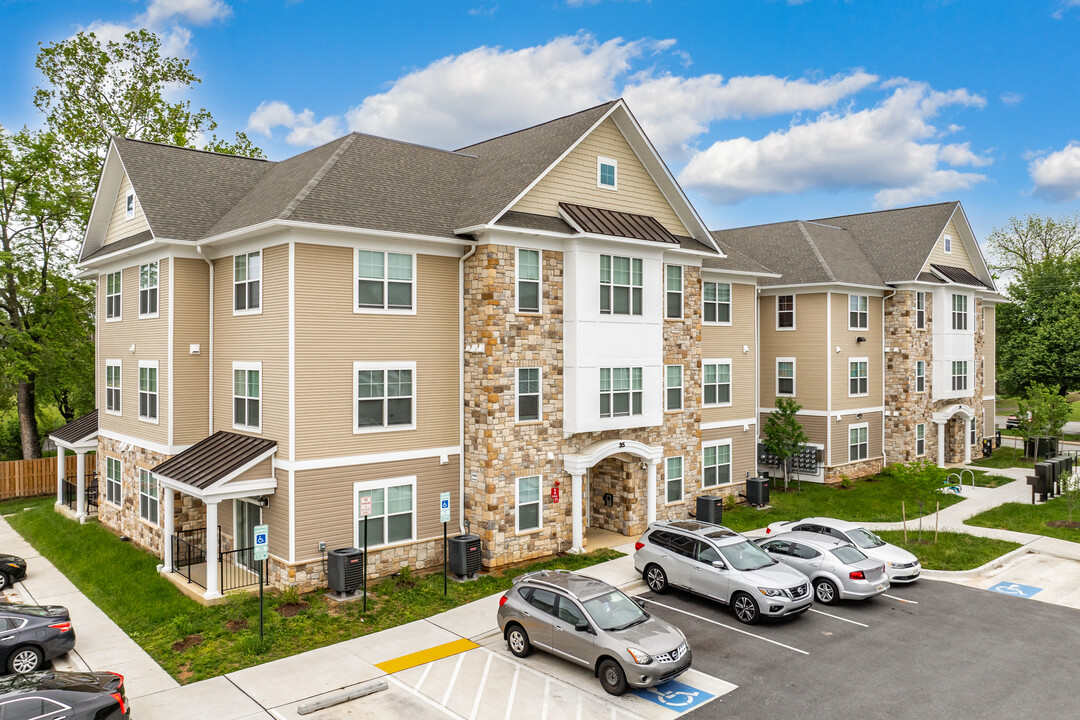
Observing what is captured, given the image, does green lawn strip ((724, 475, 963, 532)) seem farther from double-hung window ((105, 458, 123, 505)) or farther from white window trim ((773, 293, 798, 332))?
double-hung window ((105, 458, 123, 505))

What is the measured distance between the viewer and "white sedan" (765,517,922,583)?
18656 millimetres

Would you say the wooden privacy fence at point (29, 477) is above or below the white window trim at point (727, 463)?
below

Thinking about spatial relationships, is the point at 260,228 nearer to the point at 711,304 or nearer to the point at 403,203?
the point at 403,203

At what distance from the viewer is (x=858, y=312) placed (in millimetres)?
33781

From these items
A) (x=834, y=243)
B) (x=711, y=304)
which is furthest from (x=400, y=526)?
(x=834, y=243)

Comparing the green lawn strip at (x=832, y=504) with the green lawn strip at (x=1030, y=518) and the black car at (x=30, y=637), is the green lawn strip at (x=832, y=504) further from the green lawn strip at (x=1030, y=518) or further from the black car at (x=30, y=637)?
the black car at (x=30, y=637)

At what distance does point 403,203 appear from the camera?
66.0 feet

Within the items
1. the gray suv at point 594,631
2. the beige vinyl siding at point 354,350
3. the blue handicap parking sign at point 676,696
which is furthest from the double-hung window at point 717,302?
the blue handicap parking sign at point 676,696

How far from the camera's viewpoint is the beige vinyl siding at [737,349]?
1105 inches

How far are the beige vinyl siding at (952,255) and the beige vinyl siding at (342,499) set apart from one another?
27.2 meters

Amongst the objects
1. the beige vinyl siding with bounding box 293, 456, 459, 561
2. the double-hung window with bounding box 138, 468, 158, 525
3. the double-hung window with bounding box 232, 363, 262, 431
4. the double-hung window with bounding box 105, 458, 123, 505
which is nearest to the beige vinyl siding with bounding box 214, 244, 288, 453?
the double-hung window with bounding box 232, 363, 262, 431

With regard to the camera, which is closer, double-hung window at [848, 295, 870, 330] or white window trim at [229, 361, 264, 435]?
white window trim at [229, 361, 264, 435]

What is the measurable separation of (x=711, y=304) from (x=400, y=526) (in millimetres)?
15168

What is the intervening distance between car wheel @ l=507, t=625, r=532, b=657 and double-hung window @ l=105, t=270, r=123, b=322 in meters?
17.6
